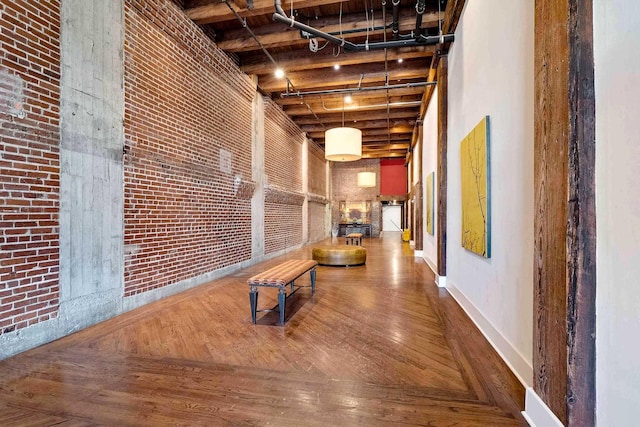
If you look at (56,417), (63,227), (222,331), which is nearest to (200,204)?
(63,227)

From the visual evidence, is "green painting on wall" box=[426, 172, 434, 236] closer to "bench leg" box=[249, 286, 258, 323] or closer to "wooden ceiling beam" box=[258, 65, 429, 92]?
"wooden ceiling beam" box=[258, 65, 429, 92]

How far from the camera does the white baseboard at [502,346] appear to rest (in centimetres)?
200

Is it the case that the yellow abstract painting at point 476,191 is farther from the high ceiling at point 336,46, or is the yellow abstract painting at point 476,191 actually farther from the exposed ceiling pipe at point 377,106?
the exposed ceiling pipe at point 377,106

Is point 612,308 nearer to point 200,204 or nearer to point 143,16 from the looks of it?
point 200,204

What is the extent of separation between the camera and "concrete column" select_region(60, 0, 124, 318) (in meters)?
2.85

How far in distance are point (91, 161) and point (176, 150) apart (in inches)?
51.6

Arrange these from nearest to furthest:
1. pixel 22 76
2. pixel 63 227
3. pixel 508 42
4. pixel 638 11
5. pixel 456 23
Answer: pixel 638 11, pixel 508 42, pixel 22 76, pixel 63 227, pixel 456 23

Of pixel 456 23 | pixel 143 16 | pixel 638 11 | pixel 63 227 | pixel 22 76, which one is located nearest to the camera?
pixel 638 11

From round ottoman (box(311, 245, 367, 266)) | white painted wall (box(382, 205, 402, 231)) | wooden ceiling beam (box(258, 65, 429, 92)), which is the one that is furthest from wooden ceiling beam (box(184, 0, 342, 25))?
white painted wall (box(382, 205, 402, 231))

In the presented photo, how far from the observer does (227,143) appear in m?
5.63

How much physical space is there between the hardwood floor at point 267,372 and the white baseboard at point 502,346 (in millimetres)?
60

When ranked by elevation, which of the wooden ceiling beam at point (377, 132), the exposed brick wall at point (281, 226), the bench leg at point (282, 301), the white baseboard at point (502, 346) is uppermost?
the wooden ceiling beam at point (377, 132)

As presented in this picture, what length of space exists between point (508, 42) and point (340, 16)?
3.07 metres

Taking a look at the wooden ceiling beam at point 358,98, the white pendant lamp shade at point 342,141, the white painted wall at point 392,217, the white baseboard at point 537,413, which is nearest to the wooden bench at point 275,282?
the white baseboard at point 537,413
